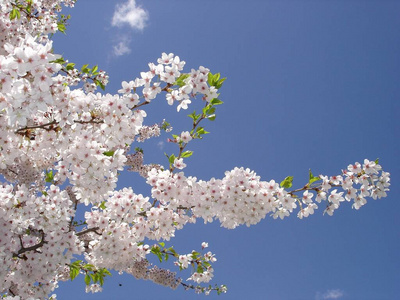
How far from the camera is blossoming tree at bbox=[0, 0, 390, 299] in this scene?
468 centimetres

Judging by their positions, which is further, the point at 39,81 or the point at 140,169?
the point at 140,169

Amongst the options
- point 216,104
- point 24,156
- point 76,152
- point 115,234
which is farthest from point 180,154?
point 24,156

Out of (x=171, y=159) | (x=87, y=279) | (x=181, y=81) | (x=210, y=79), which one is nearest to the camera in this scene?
(x=181, y=81)

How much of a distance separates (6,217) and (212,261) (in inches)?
179

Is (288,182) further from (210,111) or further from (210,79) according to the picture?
(210,79)

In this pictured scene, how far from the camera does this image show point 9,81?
12.0ft

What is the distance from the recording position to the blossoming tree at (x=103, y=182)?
4.68 metres

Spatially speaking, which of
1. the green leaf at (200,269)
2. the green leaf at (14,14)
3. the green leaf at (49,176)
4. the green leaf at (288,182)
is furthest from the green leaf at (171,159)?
the green leaf at (14,14)

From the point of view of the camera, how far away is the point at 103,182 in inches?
221

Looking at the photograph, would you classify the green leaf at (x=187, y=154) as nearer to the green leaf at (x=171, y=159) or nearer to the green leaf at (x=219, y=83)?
the green leaf at (x=171, y=159)

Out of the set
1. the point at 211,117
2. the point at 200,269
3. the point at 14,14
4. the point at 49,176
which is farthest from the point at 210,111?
the point at 14,14

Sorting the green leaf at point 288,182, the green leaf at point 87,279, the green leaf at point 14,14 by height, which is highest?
the green leaf at point 14,14

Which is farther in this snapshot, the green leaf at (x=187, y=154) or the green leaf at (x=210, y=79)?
the green leaf at (x=187, y=154)

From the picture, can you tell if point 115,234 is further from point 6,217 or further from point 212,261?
point 212,261
